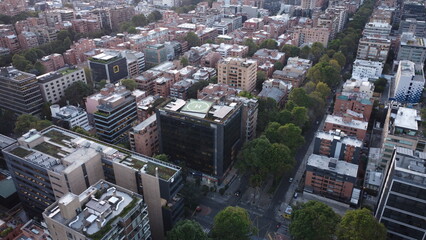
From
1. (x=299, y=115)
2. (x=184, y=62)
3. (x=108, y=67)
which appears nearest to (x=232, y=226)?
(x=299, y=115)

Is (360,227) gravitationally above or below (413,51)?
below

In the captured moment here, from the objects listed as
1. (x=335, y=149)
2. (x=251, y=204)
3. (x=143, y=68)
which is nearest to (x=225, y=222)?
(x=251, y=204)

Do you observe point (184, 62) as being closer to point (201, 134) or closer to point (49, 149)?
point (201, 134)

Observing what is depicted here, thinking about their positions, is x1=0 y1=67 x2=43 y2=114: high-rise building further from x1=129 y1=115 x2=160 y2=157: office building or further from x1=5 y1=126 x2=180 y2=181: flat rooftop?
x1=129 y1=115 x2=160 y2=157: office building

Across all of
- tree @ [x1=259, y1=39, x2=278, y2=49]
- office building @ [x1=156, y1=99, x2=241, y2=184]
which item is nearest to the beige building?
office building @ [x1=156, y1=99, x2=241, y2=184]

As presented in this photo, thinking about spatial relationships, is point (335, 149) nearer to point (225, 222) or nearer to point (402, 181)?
point (402, 181)

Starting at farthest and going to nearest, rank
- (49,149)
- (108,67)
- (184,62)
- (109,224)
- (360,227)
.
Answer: (184,62), (108,67), (49,149), (360,227), (109,224)

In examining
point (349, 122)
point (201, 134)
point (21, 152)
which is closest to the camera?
point (21, 152)

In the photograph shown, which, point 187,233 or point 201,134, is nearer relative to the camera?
point 187,233
